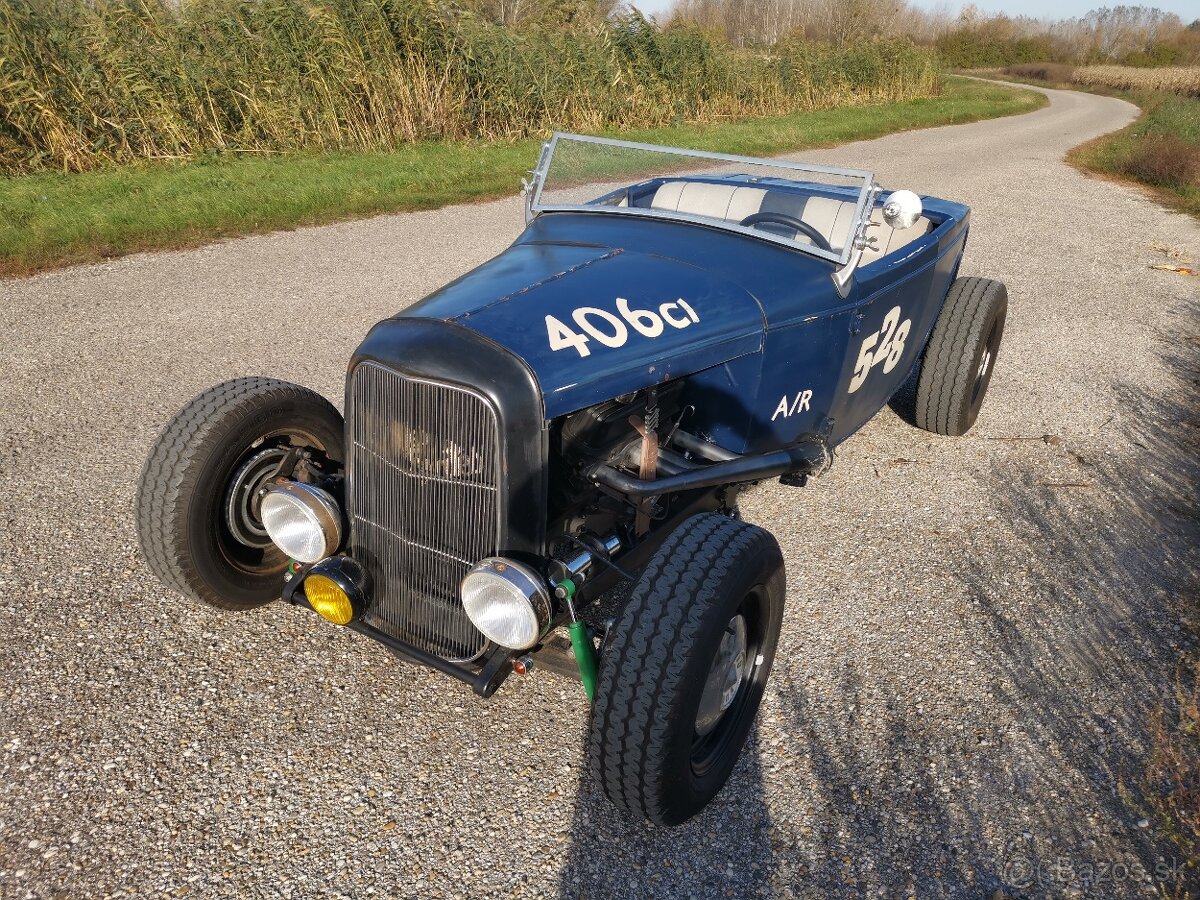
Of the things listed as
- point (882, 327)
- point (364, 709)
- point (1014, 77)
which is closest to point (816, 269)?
point (882, 327)

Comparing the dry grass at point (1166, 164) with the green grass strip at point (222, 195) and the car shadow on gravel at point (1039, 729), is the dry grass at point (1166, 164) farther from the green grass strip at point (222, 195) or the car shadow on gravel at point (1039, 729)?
the car shadow on gravel at point (1039, 729)

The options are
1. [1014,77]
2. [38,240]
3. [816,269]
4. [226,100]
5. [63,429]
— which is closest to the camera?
[816,269]

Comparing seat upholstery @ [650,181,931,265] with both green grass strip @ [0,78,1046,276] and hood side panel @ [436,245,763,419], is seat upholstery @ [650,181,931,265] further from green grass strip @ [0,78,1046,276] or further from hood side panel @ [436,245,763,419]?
green grass strip @ [0,78,1046,276]

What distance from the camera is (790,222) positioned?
378cm

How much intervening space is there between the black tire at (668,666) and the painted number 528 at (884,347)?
1667mm

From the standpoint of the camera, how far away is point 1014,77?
50.8 meters

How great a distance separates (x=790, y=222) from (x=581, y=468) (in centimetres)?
180

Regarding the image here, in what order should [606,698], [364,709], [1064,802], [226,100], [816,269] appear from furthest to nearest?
[226,100], [816,269], [364,709], [1064,802], [606,698]

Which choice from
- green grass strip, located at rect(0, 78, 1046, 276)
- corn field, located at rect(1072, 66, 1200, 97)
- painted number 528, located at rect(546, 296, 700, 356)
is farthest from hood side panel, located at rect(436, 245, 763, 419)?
corn field, located at rect(1072, 66, 1200, 97)

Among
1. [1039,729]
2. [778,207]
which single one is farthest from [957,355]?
[1039,729]

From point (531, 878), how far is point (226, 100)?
11.3 metres

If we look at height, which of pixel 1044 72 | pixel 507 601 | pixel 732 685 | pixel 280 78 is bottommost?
pixel 1044 72

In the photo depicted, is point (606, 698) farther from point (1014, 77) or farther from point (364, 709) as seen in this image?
point (1014, 77)

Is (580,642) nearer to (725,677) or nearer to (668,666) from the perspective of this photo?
(668,666)
